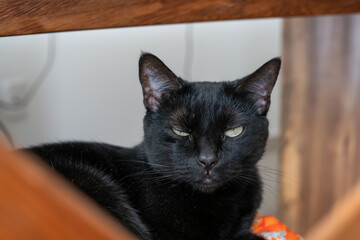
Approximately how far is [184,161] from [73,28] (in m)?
0.43

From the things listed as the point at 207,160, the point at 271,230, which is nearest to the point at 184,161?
the point at 207,160

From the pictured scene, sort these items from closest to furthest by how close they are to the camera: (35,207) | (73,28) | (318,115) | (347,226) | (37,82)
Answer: (35,207) < (347,226) < (73,28) < (37,82) < (318,115)

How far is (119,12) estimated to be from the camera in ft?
3.11

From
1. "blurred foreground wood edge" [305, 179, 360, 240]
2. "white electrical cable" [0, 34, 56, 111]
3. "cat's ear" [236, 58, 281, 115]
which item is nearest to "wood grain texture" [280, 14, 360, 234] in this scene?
"cat's ear" [236, 58, 281, 115]

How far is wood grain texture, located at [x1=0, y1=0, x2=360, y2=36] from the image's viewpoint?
0.88 meters

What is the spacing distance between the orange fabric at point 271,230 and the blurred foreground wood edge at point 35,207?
0.90 meters

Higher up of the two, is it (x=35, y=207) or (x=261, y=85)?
(x=35, y=207)

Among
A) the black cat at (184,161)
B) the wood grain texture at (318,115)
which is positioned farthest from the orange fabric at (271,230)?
the wood grain texture at (318,115)

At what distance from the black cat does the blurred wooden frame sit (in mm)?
156

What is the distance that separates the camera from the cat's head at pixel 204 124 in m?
1.12

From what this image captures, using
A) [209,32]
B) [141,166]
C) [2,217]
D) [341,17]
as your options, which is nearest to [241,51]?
[209,32]

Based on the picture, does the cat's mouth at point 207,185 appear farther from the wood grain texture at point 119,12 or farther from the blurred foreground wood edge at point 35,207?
the blurred foreground wood edge at point 35,207

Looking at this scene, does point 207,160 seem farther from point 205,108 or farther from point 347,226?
point 347,226

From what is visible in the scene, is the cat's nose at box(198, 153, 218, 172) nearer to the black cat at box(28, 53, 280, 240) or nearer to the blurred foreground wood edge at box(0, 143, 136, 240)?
the black cat at box(28, 53, 280, 240)
